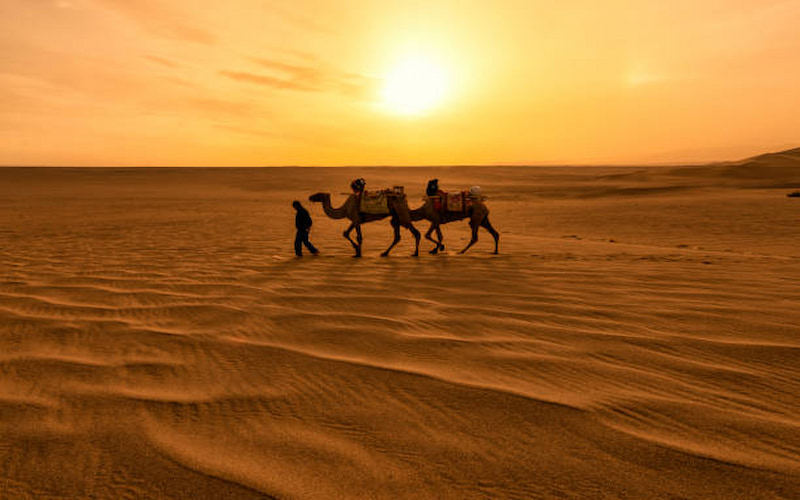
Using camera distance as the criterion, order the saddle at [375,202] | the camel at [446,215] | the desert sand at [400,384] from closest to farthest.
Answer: the desert sand at [400,384], the saddle at [375,202], the camel at [446,215]

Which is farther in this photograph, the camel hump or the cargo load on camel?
the cargo load on camel

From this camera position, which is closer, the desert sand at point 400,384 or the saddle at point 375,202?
the desert sand at point 400,384

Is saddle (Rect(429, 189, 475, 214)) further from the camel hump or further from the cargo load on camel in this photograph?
the camel hump

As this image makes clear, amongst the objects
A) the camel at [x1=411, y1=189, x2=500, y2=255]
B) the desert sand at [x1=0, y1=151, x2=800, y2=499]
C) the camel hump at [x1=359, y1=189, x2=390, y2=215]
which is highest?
the camel hump at [x1=359, y1=189, x2=390, y2=215]

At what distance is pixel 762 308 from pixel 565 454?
3.22 metres

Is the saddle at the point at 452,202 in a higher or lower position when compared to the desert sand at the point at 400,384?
higher

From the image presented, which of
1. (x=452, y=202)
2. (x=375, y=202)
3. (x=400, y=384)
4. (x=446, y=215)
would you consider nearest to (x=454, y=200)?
(x=452, y=202)

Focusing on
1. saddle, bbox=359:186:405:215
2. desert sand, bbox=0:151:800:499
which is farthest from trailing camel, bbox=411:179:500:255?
desert sand, bbox=0:151:800:499

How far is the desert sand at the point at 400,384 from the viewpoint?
1.73 meters

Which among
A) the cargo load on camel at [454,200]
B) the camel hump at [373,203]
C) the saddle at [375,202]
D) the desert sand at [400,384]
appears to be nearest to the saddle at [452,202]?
the cargo load on camel at [454,200]

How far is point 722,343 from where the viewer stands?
10.3 feet

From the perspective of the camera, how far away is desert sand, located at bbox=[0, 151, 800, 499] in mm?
1730

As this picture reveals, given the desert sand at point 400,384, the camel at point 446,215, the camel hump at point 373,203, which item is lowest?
the desert sand at point 400,384

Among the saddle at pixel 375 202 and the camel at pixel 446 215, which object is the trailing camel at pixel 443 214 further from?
the saddle at pixel 375 202
